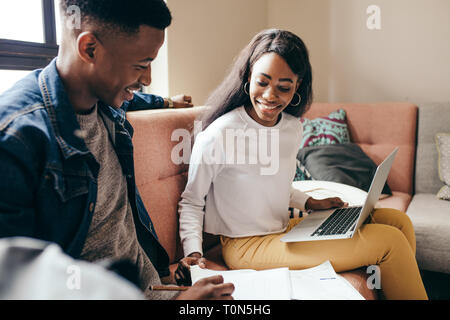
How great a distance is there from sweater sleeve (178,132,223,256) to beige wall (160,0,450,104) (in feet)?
3.05

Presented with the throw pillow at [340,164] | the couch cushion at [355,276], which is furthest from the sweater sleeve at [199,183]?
the throw pillow at [340,164]

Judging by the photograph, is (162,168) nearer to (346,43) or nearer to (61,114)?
(61,114)

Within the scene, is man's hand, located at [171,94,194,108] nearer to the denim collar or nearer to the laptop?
the laptop

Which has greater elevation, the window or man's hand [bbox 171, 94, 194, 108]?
the window

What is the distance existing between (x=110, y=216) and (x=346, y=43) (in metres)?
2.43

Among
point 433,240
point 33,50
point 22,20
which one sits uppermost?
point 22,20

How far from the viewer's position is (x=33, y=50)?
141 centimetres

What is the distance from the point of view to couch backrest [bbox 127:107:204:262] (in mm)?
1214

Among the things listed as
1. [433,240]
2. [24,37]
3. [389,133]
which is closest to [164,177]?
[24,37]

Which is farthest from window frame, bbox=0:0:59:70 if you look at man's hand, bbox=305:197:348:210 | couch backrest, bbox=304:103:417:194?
couch backrest, bbox=304:103:417:194

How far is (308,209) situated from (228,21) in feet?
4.80
